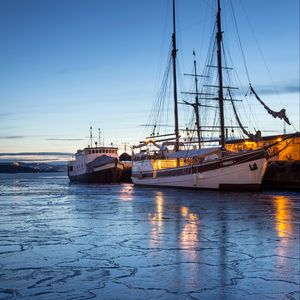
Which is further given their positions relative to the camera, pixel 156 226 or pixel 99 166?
pixel 99 166

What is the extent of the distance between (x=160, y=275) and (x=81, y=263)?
7.57 feet

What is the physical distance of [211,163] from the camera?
50.2 m

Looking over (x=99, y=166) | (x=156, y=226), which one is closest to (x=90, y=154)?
(x=99, y=166)

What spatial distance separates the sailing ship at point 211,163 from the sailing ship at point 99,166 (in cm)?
2295

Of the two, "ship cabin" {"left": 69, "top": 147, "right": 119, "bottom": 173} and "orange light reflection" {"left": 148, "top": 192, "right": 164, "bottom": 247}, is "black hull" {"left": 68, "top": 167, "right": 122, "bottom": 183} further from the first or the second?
"orange light reflection" {"left": 148, "top": 192, "right": 164, "bottom": 247}

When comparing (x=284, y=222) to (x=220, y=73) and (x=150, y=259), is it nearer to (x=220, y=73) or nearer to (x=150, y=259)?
(x=150, y=259)

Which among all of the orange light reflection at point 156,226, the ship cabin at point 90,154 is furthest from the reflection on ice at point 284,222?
the ship cabin at point 90,154

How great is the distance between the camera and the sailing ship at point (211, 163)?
47.8 m

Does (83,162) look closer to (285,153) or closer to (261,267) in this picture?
(285,153)

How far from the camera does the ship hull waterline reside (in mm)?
47594

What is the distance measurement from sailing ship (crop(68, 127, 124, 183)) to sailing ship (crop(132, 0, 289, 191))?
904 inches

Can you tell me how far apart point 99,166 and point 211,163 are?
41.3 m

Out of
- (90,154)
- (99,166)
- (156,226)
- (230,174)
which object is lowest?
(156,226)

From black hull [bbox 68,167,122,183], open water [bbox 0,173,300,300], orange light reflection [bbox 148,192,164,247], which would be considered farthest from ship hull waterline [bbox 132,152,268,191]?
black hull [bbox 68,167,122,183]
